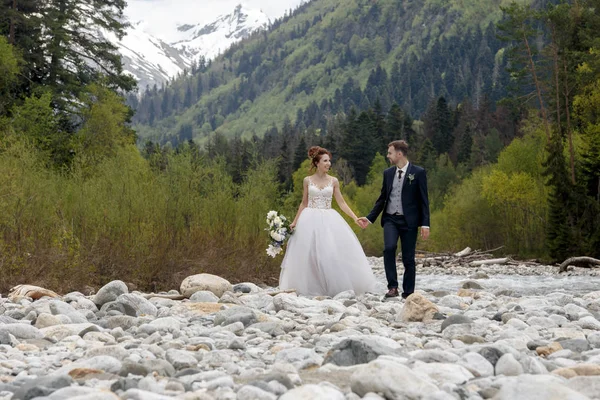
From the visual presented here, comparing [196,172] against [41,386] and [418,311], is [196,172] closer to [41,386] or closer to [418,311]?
[418,311]

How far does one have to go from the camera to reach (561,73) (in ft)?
128

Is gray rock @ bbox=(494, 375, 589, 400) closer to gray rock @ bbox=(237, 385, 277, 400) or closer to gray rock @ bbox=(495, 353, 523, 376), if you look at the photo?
gray rock @ bbox=(495, 353, 523, 376)

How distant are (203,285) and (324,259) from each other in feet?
5.94

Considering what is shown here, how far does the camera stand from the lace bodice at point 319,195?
11.4m

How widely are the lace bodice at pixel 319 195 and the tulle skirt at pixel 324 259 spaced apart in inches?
5.6

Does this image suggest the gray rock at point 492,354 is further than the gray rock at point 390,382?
Yes

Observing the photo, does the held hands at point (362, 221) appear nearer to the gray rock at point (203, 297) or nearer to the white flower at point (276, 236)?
the white flower at point (276, 236)

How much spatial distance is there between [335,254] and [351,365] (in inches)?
248

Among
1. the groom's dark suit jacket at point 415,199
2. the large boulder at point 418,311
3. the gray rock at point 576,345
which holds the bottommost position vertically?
the gray rock at point 576,345

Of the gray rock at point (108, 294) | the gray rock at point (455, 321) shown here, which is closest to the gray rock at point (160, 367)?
the gray rock at point (455, 321)

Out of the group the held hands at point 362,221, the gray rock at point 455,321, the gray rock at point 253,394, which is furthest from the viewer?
the held hands at point 362,221

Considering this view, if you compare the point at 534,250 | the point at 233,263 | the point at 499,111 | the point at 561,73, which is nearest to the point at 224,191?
the point at 233,263

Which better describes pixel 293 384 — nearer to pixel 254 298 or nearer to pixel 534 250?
pixel 254 298

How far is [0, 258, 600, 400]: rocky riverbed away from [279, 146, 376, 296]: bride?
5.56 ft
